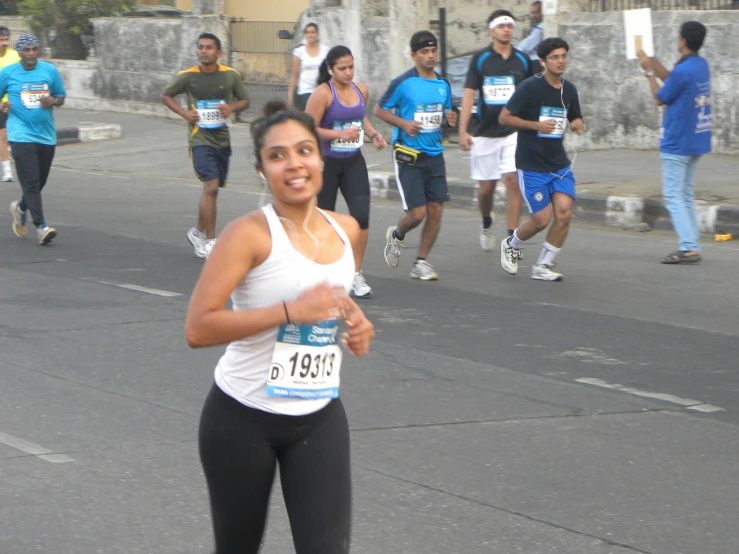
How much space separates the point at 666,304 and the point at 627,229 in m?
3.76

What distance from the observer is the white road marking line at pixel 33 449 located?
5.24 meters

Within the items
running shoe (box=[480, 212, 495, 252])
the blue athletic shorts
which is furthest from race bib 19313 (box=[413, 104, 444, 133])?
running shoe (box=[480, 212, 495, 252])

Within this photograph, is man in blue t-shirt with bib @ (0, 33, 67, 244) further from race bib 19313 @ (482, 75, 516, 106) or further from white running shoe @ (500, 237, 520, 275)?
white running shoe @ (500, 237, 520, 275)

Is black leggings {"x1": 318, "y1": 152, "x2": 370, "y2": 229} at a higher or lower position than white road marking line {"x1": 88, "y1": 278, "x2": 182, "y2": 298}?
higher

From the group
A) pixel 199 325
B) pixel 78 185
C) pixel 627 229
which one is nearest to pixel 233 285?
pixel 199 325

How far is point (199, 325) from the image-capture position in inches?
125

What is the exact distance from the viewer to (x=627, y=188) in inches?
521

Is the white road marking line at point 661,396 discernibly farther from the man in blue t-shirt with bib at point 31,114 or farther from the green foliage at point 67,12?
the green foliage at point 67,12

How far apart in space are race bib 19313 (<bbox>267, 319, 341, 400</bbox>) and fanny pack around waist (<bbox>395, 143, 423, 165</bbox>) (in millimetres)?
6138

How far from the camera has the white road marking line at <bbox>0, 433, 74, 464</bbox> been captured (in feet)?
17.2

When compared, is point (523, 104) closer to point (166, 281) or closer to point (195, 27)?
point (166, 281)

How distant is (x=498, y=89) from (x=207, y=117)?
8.49 feet

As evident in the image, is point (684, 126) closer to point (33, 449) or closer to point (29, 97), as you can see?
point (29, 97)

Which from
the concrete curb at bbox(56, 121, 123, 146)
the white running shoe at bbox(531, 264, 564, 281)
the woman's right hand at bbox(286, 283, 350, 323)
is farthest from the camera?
the concrete curb at bbox(56, 121, 123, 146)
